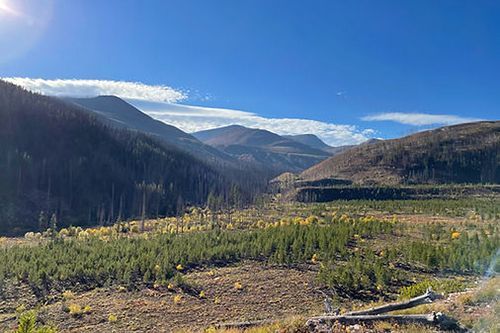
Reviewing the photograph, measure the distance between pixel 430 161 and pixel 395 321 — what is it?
431 feet

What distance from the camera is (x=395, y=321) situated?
385 inches

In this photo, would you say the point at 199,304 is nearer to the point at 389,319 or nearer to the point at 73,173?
the point at 389,319

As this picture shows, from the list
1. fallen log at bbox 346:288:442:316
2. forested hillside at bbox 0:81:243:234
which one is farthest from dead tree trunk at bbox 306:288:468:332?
forested hillside at bbox 0:81:243:234

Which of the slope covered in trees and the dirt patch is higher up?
the slope covered in trees

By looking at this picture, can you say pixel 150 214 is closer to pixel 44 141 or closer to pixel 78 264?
pixel 44 141

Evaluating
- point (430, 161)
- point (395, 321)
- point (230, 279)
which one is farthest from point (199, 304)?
point (430, 161)

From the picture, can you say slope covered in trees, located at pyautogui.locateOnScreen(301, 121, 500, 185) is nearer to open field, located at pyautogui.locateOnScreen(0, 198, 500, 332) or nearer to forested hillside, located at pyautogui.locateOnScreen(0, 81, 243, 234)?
forested hillside, located at pyautogui.locateOnScreen(0, 81, 243, 234)

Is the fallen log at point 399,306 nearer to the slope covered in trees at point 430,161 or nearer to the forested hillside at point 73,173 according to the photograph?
the forested hillside at point 73,173

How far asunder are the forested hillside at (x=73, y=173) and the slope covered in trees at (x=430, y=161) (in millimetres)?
48695

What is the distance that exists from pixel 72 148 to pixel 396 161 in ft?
339

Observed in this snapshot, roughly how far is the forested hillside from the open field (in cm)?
4063

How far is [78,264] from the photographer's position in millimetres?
25703

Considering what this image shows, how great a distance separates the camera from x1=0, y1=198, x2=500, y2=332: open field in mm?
17109

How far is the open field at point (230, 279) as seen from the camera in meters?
17.1
